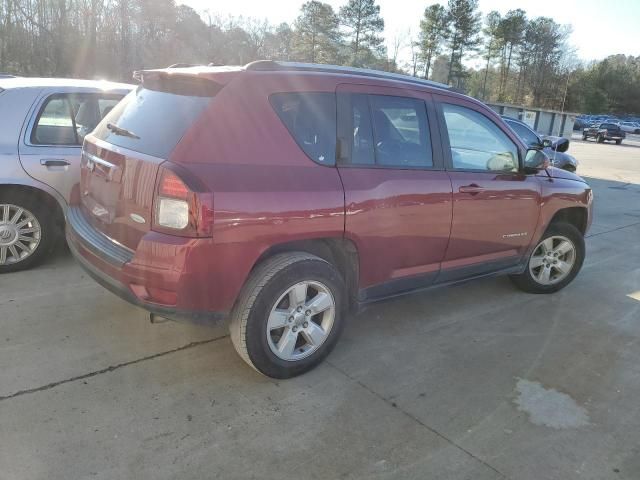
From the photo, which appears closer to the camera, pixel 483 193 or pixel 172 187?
pixel 172 187

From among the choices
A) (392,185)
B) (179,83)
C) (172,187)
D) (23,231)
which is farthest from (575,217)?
(23,231)

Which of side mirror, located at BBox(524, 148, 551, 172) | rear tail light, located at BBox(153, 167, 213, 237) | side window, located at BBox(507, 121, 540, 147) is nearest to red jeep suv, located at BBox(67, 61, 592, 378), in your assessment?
rear tail light, located at BBox(153, 167, 213, 237)

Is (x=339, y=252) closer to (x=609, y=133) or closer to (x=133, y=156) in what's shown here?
(x=133, y=156)

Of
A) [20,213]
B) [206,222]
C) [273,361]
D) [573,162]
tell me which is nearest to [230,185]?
[206,222]

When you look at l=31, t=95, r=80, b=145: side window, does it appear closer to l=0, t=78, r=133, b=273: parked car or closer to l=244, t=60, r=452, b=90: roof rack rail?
l=0, t=78, r=133, b=273: parked car

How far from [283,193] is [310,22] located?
6086 cm

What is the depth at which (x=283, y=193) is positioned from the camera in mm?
2867

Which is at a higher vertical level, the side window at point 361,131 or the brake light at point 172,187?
the side window at point 361,131

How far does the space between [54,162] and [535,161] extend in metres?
4.15

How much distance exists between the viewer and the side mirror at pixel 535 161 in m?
4.27

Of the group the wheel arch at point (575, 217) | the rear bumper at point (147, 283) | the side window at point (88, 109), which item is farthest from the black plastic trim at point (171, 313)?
the wheel arch at point (575, 217)

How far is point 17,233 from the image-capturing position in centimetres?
446

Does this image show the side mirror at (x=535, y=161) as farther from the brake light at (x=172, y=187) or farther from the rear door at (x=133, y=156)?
the brake light at (x=172, y=187)

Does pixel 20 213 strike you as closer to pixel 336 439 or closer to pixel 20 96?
pixel 20 96
